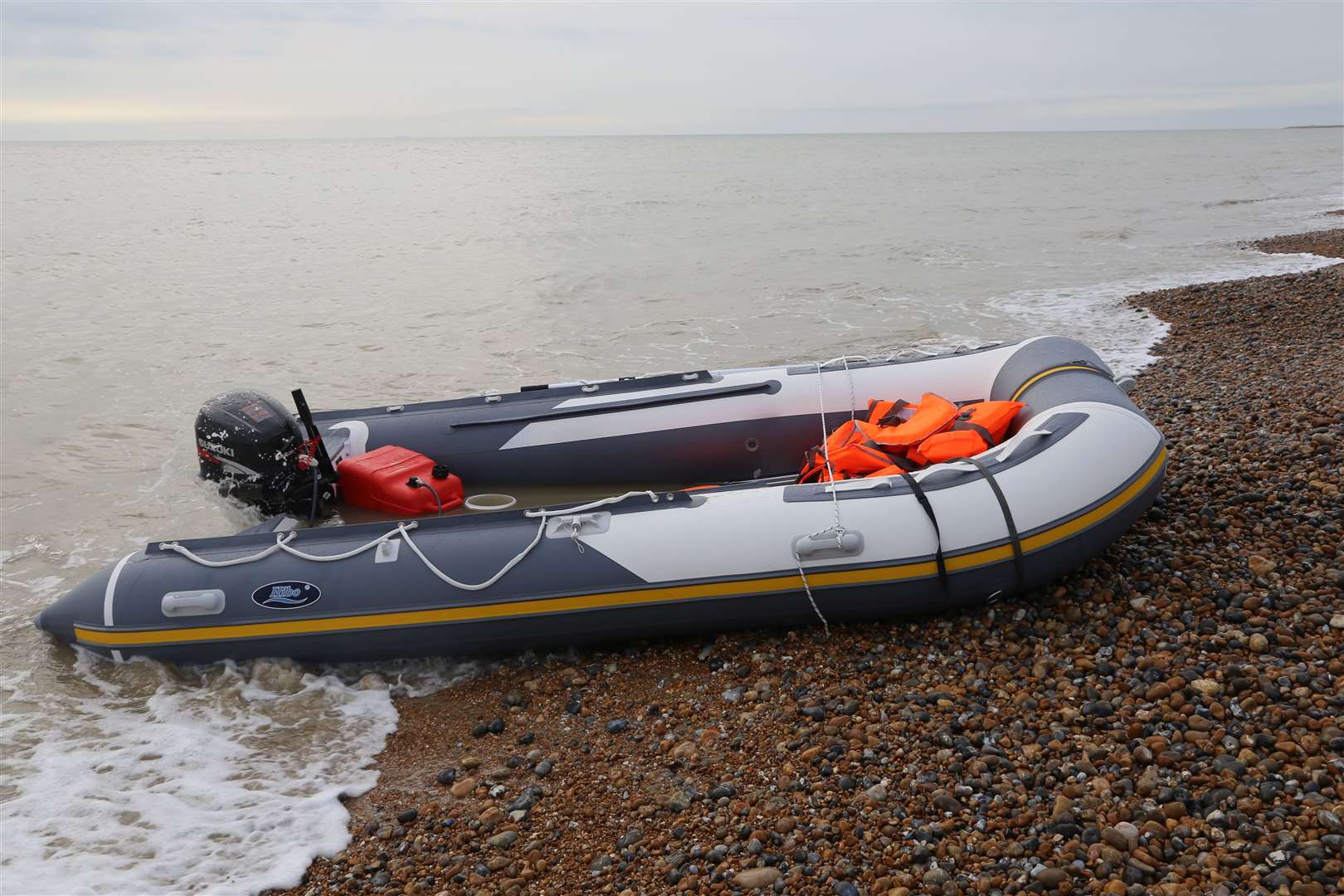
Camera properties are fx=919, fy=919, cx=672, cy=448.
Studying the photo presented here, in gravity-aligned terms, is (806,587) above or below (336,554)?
below

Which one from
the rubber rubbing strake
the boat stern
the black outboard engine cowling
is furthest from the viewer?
the black outboard engine cowling

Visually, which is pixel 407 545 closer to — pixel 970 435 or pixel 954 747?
pixel 954 747

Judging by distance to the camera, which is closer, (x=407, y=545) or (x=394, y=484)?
(x=407, y=545)

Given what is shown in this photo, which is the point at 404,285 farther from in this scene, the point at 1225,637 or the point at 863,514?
the point at 1225,637

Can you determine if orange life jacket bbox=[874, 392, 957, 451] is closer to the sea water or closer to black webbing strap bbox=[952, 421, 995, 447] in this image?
black webbing strap bbox=[952, 421, 995, 447]

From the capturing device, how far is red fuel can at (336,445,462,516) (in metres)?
4.93

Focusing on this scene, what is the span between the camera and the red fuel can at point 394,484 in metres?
4.93

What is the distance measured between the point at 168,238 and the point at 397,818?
2087 centimetres

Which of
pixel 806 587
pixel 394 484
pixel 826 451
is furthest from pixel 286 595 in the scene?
pixel 826 451

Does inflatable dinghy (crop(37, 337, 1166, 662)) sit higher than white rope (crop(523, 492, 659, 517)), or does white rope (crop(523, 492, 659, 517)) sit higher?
white rope (crop(523, 492, 659, 517))

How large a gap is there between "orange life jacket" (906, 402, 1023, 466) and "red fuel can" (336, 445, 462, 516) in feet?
8.17

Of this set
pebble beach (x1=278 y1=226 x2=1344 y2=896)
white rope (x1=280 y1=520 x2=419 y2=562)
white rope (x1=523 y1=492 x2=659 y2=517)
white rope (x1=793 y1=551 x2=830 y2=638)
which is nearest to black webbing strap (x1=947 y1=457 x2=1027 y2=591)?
pebble beach (x1=278 y1=226 x2=1344 y2=896)

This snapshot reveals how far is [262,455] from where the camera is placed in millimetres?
4773

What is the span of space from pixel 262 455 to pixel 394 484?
0.67m
